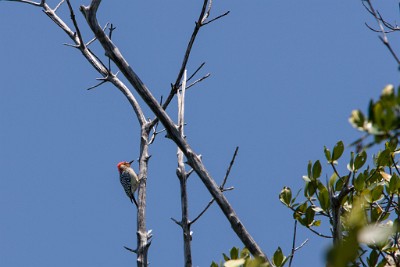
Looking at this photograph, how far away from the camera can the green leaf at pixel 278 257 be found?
317 cm

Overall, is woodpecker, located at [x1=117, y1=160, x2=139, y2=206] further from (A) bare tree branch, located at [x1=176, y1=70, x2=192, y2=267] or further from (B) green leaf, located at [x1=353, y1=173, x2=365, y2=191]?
(B) green leaf, located at [x1=353, y1=173, x2=365, y2=191]

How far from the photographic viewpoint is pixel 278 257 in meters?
3.17

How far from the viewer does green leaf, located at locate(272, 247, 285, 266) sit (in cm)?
317

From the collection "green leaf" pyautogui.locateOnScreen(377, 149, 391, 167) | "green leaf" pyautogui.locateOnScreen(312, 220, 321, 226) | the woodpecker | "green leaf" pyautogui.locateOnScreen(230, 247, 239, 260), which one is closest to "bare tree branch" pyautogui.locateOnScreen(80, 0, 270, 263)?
"green leaf" pyautogui.locateOnScreen(230, 247, 239, 260)

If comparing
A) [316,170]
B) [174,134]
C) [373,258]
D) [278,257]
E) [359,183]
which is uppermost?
[174,134]

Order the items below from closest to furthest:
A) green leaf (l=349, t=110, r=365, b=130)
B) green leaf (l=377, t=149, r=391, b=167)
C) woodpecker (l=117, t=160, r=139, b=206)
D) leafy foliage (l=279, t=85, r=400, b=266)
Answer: green leaf (l=349, t=110, r=365, b=130)
leafy foliage (l=279, t=85, r=400, b=266)
green leaf (l=377, t=149, r=391, b=167)
woodpecker (l=117, t=160, r=139, b=206)

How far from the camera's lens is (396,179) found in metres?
3.39

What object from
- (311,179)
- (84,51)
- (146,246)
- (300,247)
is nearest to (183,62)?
(311,179)

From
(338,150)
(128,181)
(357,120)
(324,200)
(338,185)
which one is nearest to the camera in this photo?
(357,120)

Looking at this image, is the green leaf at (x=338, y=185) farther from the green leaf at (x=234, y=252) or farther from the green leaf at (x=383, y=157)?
the green leaf at (x=234, y=252)

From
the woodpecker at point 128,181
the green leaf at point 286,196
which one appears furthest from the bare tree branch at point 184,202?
the woodpecker at point 128,181

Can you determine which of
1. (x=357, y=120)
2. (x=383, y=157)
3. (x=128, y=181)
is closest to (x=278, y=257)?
(x=383, y=157)

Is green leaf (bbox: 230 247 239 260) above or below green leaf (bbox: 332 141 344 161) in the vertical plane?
below

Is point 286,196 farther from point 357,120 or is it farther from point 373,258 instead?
point 357,120
